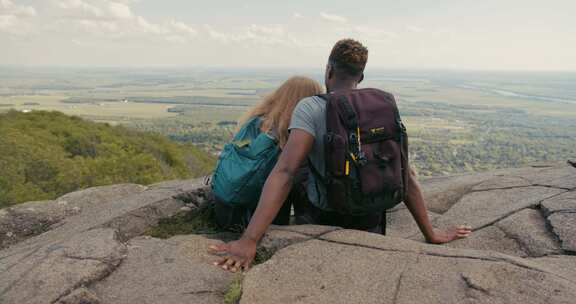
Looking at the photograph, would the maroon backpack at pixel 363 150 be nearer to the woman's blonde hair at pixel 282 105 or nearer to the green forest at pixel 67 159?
the woman's blonde hair at pixel 282 105

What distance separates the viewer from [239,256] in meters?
3.41

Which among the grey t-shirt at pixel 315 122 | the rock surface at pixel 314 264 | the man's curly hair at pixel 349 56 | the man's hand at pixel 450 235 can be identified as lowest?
the man's hand at pixel 450 235

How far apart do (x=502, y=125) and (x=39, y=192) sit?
74.8 metres

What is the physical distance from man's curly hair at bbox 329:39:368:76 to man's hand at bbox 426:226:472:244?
1735 mm

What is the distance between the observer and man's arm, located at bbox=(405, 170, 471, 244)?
3951 millimetres

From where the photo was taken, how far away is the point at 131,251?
12.6 ft

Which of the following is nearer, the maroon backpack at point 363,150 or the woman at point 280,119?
the maroon backpack at point 363,150

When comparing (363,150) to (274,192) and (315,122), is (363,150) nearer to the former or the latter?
(315,122)

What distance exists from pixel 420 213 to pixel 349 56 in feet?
5.03

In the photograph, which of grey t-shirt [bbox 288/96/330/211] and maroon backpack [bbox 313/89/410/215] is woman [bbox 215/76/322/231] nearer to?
grey t-shirt [bbox 288/96/330/211]

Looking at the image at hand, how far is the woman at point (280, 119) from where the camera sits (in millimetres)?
3916

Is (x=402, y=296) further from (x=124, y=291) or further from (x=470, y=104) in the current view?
(x=470, y=104)

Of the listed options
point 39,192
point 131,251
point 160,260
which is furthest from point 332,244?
point 39,192

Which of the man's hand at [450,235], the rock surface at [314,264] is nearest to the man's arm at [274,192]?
the rock surface at [314,264]
